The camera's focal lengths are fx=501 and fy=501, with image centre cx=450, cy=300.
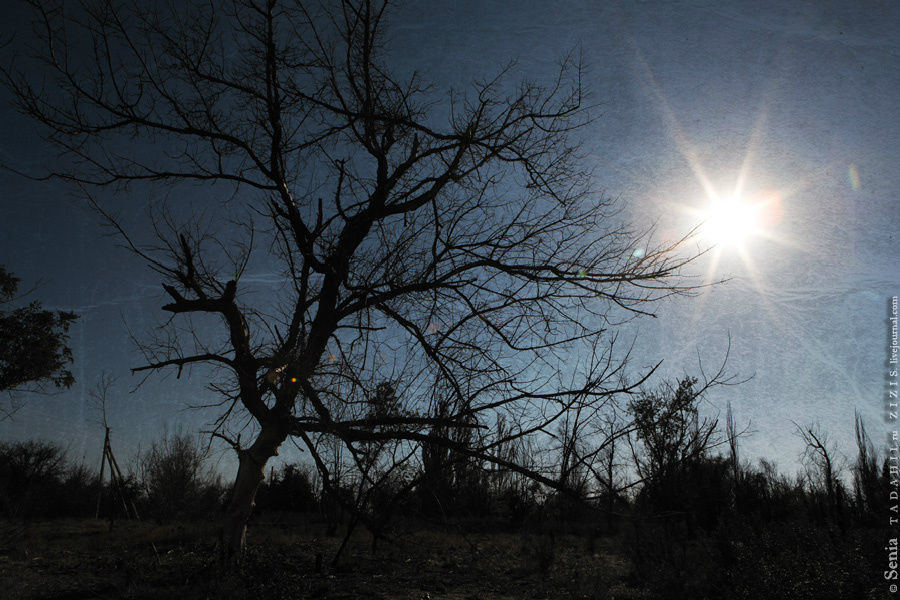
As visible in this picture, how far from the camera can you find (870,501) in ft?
56.4

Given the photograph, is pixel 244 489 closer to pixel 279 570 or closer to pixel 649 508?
pixel 279 570

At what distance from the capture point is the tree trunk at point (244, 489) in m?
5.94

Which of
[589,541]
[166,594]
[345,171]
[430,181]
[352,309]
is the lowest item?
[589,541]

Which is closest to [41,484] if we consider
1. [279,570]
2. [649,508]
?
[279,570]

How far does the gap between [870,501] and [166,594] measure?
838 inches

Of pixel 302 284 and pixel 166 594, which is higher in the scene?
pixel 302 284

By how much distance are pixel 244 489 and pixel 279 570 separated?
1.46 m

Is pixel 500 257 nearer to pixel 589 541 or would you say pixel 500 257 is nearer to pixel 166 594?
pixel 166 594

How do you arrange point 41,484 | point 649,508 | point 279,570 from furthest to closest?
point 41,484 < point 279,570 < point 649,508

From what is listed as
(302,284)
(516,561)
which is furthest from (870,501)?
(302,284)

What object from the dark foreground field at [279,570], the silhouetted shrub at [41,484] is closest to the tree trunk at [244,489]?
the dark foreground field at [279,570]

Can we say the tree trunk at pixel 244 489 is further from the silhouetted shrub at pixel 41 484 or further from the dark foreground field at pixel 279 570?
the silhouetted shrub at pixel 41 484

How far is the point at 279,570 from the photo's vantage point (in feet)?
22.5

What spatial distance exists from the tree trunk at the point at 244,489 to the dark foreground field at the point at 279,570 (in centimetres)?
29
